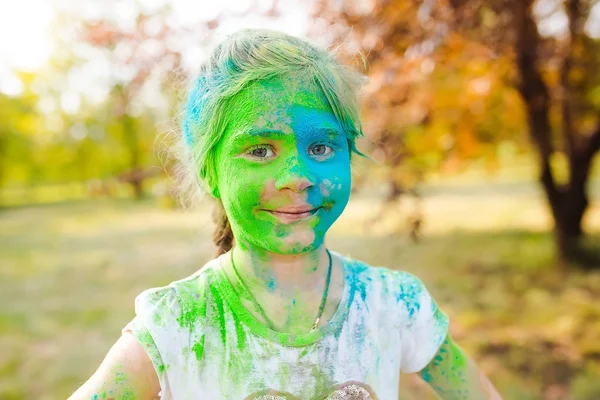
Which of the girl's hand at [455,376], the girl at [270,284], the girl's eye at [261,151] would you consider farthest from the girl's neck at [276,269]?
the girl's hand at [455,376]

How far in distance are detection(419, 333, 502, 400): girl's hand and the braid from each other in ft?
2.03

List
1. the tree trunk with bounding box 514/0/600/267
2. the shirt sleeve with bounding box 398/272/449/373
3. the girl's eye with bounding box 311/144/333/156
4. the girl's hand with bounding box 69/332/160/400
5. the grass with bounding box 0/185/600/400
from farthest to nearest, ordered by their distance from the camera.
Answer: the tree trunk with bounding box 514/0/600/267, the grass with bounding box 0/185/600/400, the shirt sleeve with bounding box 398/272/449/373, the girl's eye with bounding box 311/144/333/156, the girl's hand with bounding box 69/332/160/400

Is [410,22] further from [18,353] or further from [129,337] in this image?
[18,353]

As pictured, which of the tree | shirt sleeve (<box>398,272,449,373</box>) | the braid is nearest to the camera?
shirt sleeve (<box>398,272,449,373</box>)

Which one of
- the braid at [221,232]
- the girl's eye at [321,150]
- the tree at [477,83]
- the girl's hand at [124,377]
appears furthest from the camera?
the tree at [477,83]

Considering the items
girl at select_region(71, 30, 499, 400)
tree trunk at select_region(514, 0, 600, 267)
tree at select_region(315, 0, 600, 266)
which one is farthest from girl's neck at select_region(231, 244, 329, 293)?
tree trunk at select_region(514, 0, 600, 267)

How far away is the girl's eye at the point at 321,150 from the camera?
4.17 ft

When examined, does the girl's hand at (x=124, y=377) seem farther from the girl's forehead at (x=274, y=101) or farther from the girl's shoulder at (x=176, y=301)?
the girl's forehead at (x=274, y=101)

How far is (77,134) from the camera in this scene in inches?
839

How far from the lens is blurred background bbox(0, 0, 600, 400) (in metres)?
3.30

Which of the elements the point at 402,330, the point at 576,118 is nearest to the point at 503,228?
the point at 576,118

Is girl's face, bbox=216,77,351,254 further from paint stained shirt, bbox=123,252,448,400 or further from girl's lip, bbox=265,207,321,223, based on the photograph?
paint stained shirt, bbox=123,252,448,400

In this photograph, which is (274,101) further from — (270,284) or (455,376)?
(455,376)

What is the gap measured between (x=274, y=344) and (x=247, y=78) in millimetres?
594
